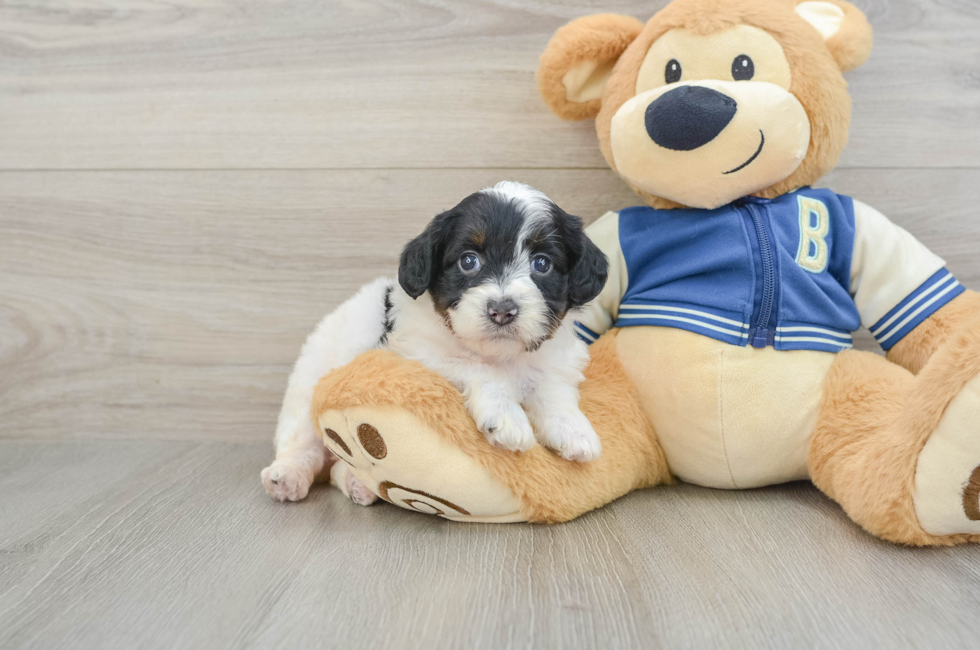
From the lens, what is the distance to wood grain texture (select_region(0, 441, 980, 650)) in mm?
993

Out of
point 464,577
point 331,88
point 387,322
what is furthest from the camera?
point 331,88

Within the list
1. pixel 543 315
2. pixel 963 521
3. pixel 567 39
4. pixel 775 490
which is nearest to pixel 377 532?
pixel 543 315

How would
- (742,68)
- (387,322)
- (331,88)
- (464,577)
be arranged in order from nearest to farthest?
(464,577), (742,68), (387,322), (331,88)

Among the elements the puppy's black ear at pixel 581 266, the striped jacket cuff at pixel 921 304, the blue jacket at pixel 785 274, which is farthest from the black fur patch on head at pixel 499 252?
the striped jacket cuff at pixel 921 304

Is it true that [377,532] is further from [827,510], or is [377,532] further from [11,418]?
[11,418]

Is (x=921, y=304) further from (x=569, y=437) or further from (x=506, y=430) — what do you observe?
(x=506, y=430)

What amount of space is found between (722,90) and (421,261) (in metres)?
0.73

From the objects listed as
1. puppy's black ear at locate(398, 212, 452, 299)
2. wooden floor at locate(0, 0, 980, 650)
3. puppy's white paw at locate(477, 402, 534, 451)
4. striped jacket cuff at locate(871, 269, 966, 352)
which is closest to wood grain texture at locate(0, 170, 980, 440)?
wooden floor at locate(0, 0, 980, 650)

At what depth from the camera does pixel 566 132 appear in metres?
1.93

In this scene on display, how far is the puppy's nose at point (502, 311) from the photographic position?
1268 mm

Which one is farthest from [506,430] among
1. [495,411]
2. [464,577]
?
[464,577]

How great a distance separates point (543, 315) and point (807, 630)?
26.4 inches

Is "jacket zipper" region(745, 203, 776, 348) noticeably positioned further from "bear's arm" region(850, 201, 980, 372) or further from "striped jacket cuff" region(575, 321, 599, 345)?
"striped jacket cuff" region(575, 321, 599, 345)

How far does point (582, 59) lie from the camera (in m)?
1.64
